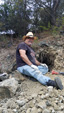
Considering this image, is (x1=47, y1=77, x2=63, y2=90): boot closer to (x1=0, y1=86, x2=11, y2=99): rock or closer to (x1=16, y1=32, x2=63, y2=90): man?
(x1=16, y1=32, x2=63, y2=90): man

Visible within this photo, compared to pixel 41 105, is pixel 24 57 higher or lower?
higher

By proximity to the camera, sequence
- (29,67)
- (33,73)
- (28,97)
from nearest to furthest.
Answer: (28,97), (33,73), (29,67)

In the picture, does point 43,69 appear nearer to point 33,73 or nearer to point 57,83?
point 33,73

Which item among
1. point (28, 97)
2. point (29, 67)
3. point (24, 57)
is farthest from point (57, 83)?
point (24, 57)

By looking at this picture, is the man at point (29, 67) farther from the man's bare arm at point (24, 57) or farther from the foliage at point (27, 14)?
the foliage at point (27, 14)

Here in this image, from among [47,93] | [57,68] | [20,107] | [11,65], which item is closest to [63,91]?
[47,93]

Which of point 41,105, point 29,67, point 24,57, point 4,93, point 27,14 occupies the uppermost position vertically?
point 27,14

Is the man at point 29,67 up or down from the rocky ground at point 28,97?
up

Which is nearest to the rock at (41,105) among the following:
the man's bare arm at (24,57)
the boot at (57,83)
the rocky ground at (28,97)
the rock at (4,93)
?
the rocky ground at (28,97)

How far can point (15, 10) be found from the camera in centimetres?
842

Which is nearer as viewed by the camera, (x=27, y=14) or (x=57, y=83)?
(x=57, y=83)

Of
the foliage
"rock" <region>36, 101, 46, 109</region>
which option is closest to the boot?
"rock" <region>36, 101, 46, 109</region>

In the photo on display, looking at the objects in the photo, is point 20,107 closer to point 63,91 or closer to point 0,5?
point 63,91

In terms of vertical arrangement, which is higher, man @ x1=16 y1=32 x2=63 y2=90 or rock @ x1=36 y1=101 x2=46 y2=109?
man @ x1=16 y1=32 x2=63 y2=90
